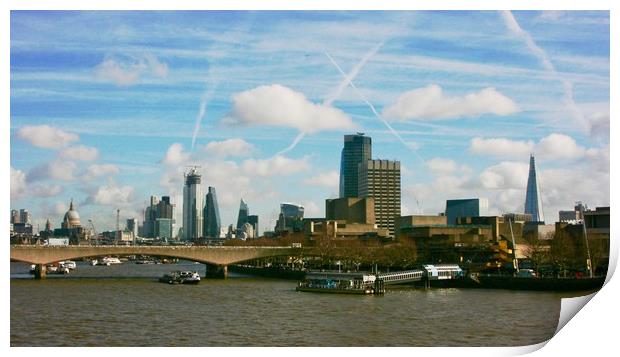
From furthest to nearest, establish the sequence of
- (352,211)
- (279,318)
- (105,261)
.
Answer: (352,211), (105,261), (279,318)

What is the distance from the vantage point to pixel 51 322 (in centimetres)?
2072

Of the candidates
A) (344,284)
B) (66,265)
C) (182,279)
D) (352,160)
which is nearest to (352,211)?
(66,265)

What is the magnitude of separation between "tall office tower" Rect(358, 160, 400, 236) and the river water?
221 ft

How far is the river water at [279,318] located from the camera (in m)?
18.2

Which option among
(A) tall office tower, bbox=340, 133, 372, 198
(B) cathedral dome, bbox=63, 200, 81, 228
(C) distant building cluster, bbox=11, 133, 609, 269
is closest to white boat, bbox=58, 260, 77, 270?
(C) distant building cluster, bbox=11, 133, 609, 269

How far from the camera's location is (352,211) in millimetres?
84312

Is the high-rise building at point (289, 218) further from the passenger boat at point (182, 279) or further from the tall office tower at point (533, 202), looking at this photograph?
the passenger boat at point (182, 279)

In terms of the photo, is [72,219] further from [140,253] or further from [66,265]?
[140,253]

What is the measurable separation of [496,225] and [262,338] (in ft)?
112

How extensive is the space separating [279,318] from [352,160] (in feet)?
341

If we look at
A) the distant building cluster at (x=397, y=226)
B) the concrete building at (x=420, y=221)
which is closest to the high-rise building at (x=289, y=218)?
the distant building cluster at (x=397, y=226)

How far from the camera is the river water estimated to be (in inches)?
719
